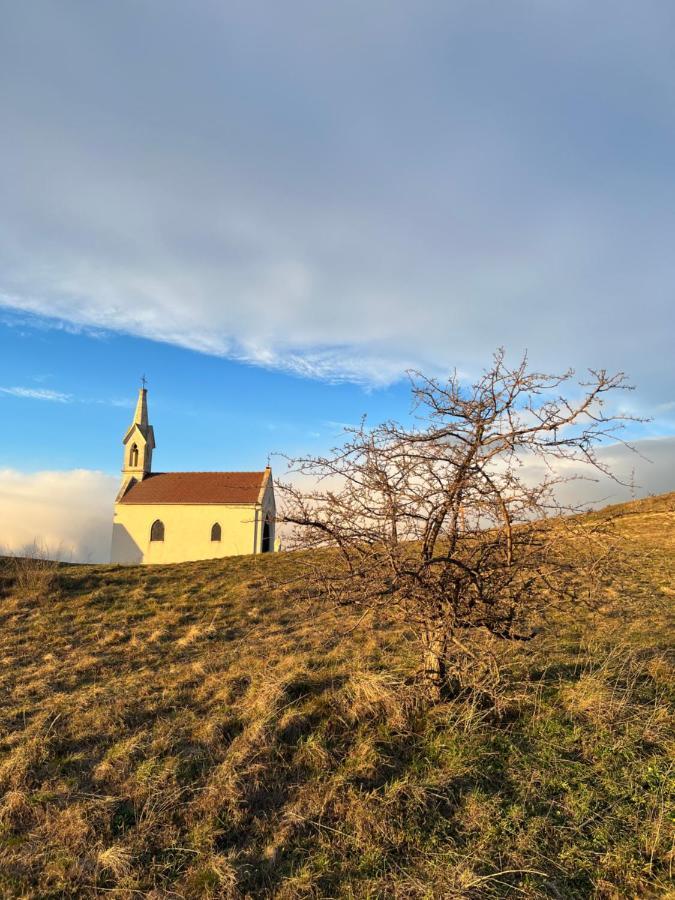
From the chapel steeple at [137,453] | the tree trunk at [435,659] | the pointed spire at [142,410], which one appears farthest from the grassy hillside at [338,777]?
the pointed spire at [142,410]

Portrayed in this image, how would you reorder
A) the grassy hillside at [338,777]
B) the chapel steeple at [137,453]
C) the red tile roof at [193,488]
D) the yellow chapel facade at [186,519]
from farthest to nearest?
1. the chapel steeple at [137,453]
2. the red tile roof at [193,488]
3. the yellow chapel facade at [186,519]
4. the grassy hillside at [338,777]

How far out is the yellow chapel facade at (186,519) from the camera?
39.2 metres

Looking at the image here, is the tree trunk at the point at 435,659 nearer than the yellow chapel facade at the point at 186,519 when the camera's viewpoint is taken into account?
Yes

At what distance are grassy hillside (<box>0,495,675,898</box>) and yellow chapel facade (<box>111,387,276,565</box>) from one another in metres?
30.5

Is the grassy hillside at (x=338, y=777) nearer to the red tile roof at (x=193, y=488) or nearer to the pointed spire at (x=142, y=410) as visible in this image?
the red tile roof at (x=193, y=488)

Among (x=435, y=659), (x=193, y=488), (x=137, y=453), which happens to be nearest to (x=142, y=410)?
(x=137, y=453)

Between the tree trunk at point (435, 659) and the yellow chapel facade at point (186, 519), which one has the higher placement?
the yellow chapel facade at point (186, 519)

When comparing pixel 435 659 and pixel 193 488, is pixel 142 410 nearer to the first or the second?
pixel 193 488

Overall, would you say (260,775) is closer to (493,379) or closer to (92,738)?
(92,738)

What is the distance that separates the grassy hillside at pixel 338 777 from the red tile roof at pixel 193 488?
3093 centimetres

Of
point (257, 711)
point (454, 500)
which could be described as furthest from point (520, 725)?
point (257, 711)

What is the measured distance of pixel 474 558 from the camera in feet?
20.7

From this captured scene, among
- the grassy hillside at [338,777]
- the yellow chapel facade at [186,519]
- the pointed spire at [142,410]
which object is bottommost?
the grassy hillside at [338,777]

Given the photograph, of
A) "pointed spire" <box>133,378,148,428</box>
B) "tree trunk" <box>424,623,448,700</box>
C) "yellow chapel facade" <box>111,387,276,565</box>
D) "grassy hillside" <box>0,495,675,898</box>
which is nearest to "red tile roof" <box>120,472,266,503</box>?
"yellow chapel facade" <box>111,387,276,565</box>
